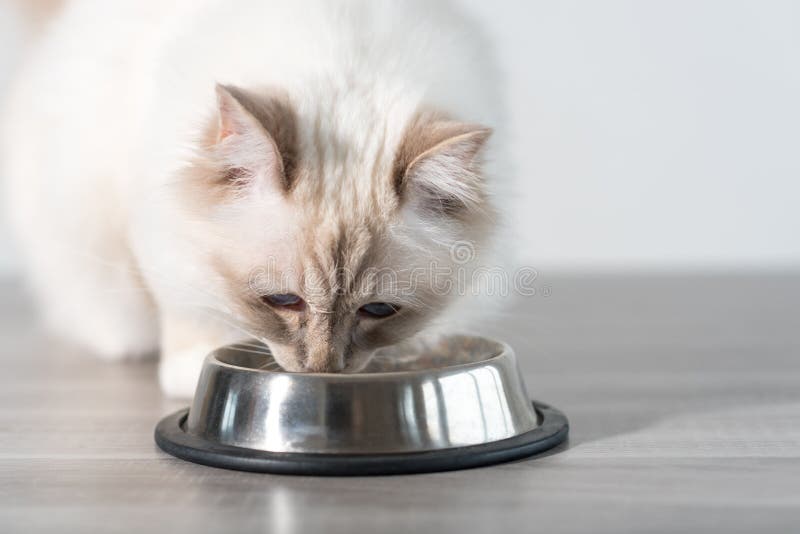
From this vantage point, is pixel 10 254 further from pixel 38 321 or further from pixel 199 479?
pixel 199 479

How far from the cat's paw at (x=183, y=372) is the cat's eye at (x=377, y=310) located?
0.49 meters

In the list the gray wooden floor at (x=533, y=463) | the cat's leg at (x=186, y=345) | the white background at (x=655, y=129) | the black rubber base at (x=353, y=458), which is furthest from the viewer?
the white background at (x=655, y=129)

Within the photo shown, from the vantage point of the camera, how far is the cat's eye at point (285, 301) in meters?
1.70

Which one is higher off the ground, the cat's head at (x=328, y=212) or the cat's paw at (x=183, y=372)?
the cat's head at (x=328, y=212)

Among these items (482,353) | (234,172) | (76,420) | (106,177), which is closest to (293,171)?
(234,172)

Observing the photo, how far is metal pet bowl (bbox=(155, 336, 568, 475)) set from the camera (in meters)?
1.51

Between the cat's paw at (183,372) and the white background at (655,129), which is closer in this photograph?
the cat's paw at (183,372)

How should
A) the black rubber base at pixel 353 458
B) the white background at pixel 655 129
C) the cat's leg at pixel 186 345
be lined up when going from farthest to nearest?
1. the white background at pixel 655 129
2. the cat's leg at pixel 186 345
3. the black rubber base at pixel 353 458

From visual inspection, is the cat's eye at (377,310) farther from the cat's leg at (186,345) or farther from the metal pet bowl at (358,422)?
the cat's leg at (186,345)

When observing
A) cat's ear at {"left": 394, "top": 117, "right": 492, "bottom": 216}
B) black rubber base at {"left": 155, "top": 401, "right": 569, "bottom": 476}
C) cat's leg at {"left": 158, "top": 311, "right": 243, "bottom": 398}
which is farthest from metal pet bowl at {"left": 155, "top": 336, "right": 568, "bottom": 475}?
cat's leg at {"left": 158, "top": 311, "right": 243, "bottom": 398}

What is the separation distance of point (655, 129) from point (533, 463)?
9.48 feet

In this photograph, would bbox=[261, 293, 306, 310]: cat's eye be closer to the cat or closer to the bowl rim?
the cat

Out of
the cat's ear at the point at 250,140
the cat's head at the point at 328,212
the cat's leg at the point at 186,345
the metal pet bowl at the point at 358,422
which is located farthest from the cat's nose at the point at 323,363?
the cat's leg at the point at 186,345

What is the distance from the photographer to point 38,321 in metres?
3.21
